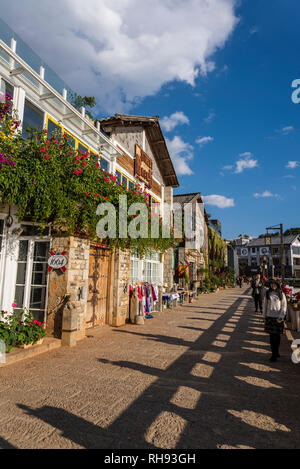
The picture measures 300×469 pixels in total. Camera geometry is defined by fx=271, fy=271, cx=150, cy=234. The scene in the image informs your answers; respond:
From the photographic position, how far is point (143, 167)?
45.6 ft

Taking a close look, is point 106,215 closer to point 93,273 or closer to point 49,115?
point 93,273

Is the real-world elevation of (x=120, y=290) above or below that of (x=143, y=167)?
below

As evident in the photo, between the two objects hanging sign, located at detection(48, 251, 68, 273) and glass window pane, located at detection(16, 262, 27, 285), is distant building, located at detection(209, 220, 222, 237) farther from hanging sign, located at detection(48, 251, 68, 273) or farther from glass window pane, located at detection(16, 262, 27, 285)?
glass window pane, located at detection(16, 262, 27, 285)

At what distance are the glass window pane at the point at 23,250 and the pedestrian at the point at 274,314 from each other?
5.78m

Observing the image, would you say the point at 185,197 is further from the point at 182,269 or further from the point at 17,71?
the point at 17,71

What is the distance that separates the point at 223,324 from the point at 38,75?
9517 mm

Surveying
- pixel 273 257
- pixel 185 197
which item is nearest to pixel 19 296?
pixel 185 197

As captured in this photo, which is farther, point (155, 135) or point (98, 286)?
point (155, 135)

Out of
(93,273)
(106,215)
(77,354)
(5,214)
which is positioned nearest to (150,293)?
(93,273)

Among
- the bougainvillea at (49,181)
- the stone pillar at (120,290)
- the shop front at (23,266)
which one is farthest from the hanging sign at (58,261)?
the stone pillar at (120,290)

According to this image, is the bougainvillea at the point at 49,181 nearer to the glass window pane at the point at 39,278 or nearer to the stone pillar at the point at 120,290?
the glass window pane at the point at 39,278

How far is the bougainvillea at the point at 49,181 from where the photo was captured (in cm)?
514

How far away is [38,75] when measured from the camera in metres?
6.99

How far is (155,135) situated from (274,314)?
11.8 metres
